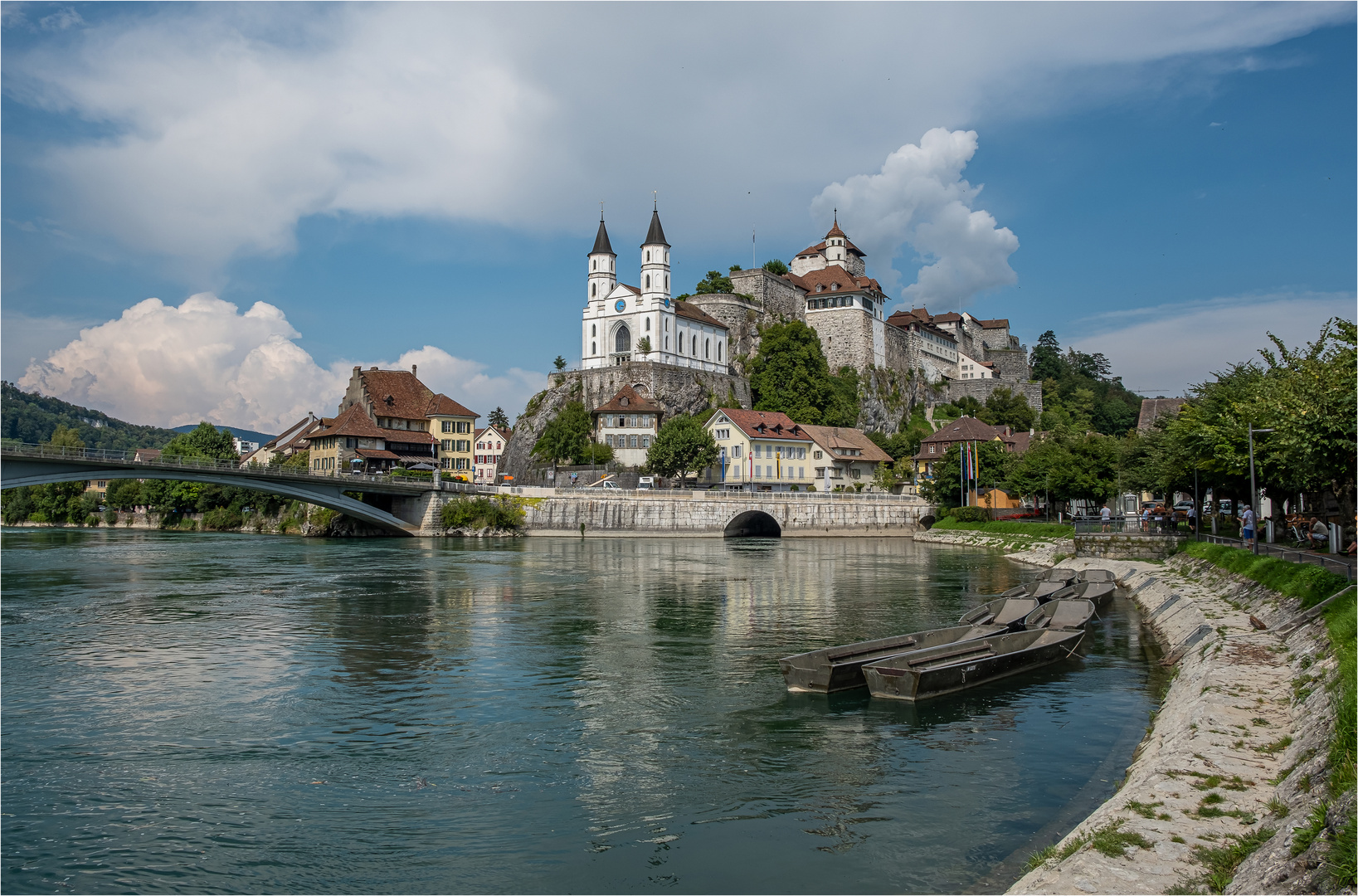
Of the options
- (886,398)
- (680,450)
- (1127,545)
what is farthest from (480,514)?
(886,398)

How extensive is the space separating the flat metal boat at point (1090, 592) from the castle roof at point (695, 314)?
251ft

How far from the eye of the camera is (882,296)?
12800 cm

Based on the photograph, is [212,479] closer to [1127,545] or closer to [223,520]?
[223,520]

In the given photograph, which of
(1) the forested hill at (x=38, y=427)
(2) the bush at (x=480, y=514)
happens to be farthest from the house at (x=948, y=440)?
(1) the forested hill at (x=38, y=427)

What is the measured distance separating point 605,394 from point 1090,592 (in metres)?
71.8

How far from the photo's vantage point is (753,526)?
279 feet

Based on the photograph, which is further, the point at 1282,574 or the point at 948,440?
the point at 948,440

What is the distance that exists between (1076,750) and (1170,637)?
1161 centimetres

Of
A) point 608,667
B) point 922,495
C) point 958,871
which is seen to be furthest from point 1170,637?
point 922,495

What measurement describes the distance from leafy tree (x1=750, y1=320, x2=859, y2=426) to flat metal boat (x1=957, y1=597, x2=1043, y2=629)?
2985 inches

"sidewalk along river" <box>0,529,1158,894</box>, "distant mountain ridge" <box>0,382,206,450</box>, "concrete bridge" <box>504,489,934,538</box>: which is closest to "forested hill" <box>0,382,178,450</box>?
"distant mountain ridge" <box>0,382,206,450</box>

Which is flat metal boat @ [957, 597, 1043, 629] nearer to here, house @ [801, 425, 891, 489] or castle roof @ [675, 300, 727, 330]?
house @ [801, 425, 891, 489]

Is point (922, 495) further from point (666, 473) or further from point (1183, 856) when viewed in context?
point (1183, 856)

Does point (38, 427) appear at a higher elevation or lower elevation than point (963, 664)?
higher
